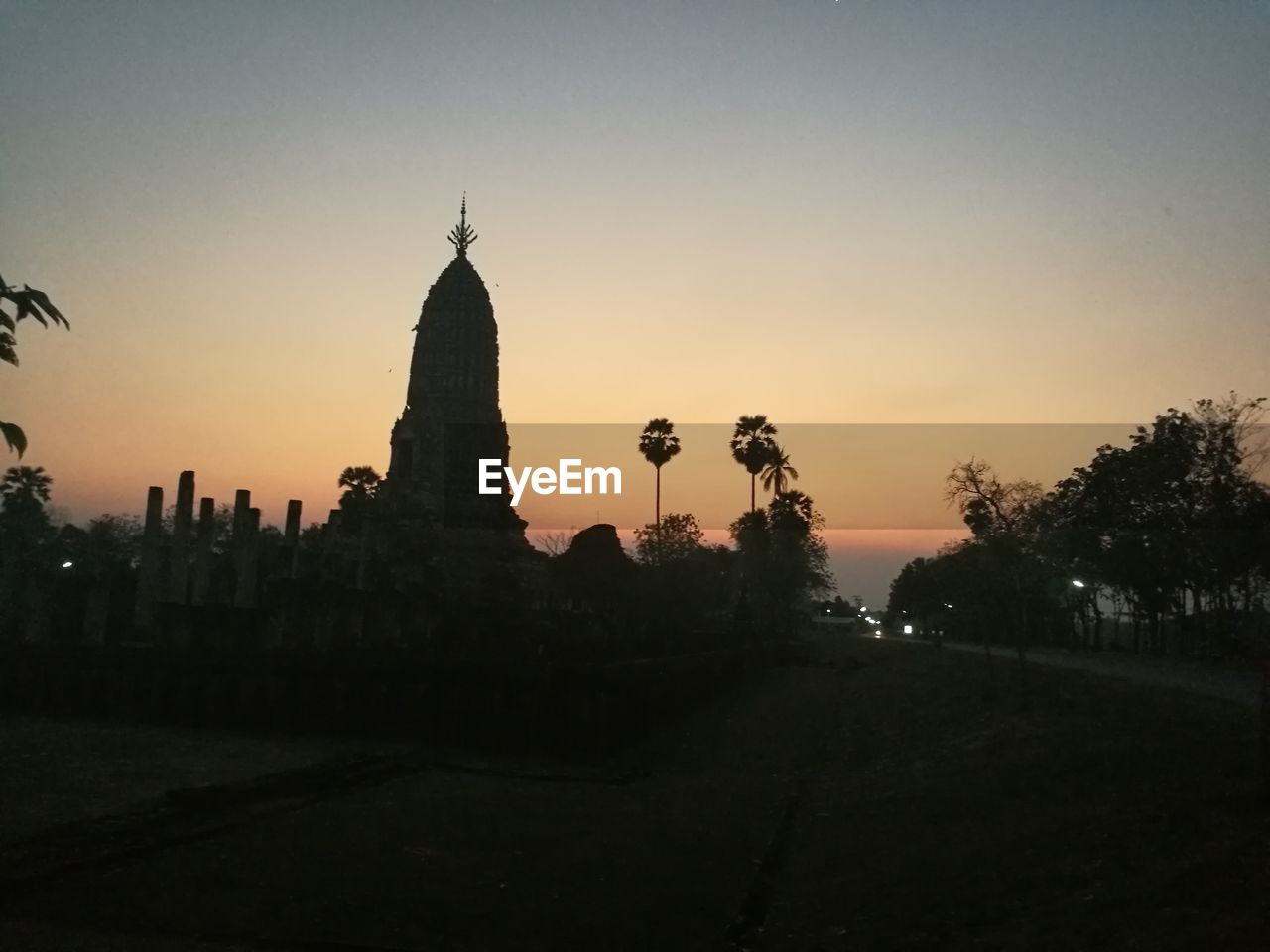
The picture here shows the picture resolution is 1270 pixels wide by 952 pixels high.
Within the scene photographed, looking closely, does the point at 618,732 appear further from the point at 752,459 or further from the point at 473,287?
the point at 752,459

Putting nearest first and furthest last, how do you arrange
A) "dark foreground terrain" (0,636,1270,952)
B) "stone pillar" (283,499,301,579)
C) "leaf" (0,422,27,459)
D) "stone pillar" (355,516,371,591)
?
"leaf" (0,422,27,459), "dark foreground terrain" (0,636,1270,952), "stone pillar" (283,499,301,579), "stone pillar" (355,516,371,591)

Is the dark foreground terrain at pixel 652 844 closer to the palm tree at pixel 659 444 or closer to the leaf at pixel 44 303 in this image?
the leaf at pixel 44 303

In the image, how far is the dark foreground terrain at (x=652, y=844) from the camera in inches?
311

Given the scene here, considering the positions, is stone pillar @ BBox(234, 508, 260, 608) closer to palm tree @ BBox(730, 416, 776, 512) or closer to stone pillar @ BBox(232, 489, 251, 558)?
stone pillar @ BBox(232, 489, 251, 558)

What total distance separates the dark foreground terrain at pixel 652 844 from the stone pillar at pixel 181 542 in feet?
22.7

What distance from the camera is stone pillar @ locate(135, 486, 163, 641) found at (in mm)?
24078

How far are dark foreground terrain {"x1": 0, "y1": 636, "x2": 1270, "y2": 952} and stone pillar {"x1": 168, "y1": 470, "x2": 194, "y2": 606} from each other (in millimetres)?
6917

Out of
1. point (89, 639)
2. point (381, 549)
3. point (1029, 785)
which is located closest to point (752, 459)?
point (381, 549)

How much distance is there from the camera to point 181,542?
24719 mm

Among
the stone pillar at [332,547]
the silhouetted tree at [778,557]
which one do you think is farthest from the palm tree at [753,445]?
the stone pillar at [332,547]

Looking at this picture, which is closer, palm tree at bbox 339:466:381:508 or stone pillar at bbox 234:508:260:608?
stone pillar at bbox 234:508:260:608

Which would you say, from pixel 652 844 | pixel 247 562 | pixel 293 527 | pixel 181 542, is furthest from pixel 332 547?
pixel 652 844

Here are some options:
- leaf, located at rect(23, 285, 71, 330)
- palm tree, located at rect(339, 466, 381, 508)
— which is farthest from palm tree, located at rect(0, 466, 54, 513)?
leaf, located at rect(23, 285, 71, 330)

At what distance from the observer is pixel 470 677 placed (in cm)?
1894
